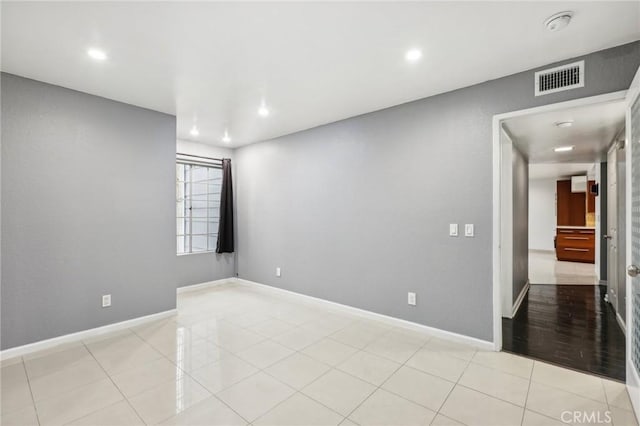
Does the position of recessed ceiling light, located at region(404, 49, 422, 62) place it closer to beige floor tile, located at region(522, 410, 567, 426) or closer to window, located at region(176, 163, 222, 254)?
beige floor tile, located at region(522, 410, 567, 426)

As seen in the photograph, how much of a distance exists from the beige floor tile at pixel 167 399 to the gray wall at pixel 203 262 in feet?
9.48

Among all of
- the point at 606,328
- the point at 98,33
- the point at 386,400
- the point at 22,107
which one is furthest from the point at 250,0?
the point at 606,328

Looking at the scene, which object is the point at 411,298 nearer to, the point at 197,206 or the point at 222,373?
the point at 222,373

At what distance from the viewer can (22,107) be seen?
9.25 feet

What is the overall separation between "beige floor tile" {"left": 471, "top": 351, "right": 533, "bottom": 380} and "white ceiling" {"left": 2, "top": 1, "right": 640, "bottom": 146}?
8.53 feet

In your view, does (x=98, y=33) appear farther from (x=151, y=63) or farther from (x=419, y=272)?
(x=419, y=272)

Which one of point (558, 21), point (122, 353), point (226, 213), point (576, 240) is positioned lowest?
point (122, 353)

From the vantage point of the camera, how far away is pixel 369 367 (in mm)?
2572

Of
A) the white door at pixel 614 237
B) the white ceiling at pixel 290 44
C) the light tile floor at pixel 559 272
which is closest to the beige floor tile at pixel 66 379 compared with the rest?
the white ceiling at pixel 290 44

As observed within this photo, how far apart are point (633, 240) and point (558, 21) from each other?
1.58 m

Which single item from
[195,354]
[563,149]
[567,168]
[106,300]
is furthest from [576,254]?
[106,300]

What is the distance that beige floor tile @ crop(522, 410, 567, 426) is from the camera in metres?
1.85

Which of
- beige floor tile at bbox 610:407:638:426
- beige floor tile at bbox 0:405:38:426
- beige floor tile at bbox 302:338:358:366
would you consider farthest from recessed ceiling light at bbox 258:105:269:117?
beige floor tile at bbox 610:407:638:426

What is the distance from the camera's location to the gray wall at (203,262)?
5.05m
